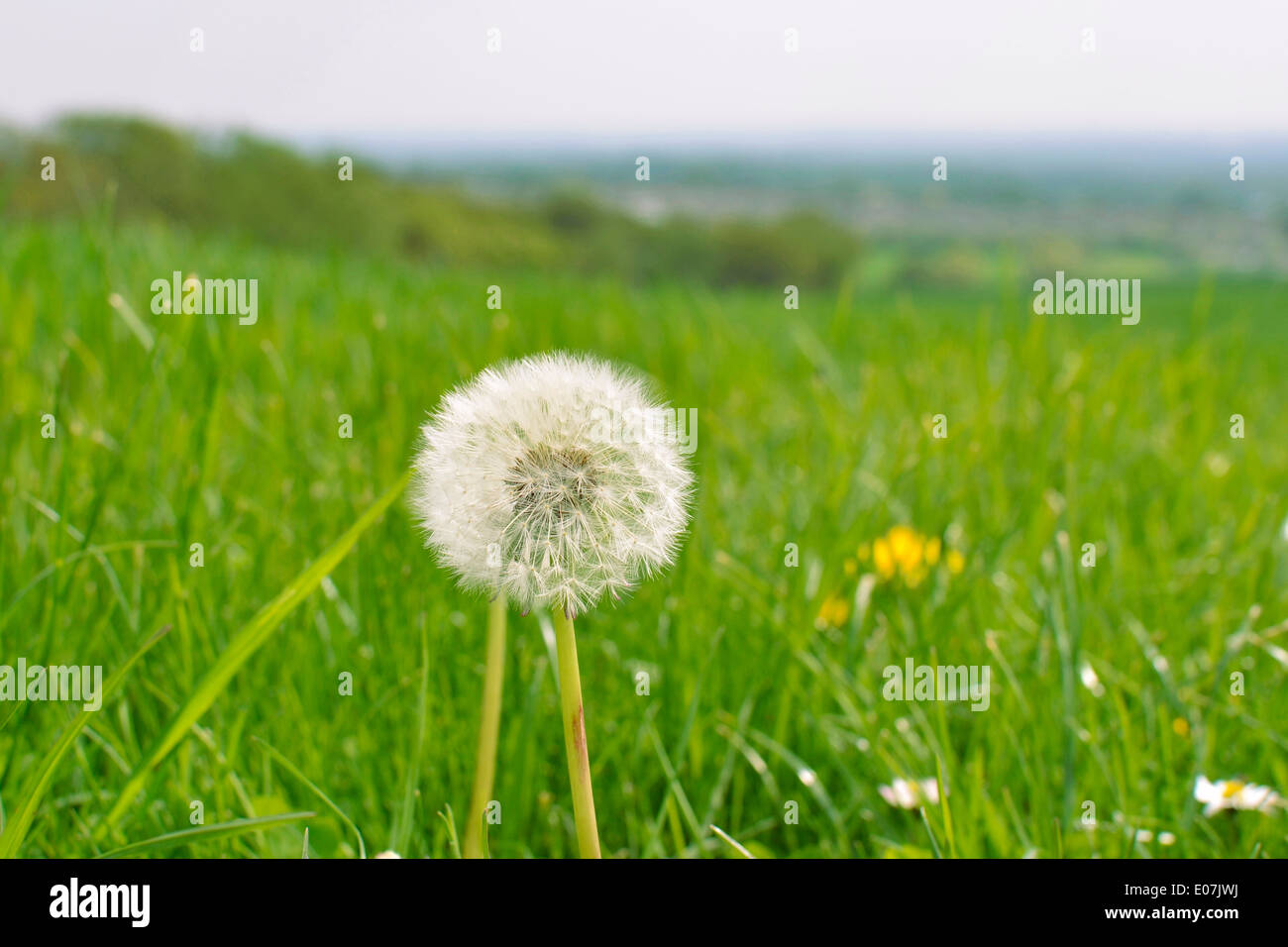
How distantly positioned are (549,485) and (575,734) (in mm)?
262

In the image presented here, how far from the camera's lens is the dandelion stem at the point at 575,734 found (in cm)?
98

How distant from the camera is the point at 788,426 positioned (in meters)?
3.87

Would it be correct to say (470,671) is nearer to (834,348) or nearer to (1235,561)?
(1235,561)

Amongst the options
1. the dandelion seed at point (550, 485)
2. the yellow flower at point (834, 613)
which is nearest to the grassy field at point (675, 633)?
the yellow flower at point (834, 613)

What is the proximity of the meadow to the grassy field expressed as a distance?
1cm

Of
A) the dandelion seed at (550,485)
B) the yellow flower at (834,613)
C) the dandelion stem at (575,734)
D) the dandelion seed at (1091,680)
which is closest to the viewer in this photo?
the dandelion stem at (575,734)

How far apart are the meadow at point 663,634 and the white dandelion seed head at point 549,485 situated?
0.21 meters

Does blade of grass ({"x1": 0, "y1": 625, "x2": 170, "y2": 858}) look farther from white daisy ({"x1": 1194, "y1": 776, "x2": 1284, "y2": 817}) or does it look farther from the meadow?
white daisy ({"x1": 1194, "y1": 776, "x2": 1284, "y2": 817})

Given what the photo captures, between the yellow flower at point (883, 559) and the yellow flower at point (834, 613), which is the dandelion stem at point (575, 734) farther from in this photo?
the yellow flower at point (883, 559)

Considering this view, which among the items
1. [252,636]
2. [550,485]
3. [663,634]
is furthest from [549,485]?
[663,634]

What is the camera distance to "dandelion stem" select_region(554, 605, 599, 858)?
0.98 metres
